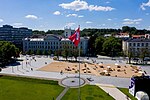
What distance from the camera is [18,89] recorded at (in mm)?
45625

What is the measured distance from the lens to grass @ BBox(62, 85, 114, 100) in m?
40.2

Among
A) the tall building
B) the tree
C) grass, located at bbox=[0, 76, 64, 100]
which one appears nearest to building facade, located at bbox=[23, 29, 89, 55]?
the tree

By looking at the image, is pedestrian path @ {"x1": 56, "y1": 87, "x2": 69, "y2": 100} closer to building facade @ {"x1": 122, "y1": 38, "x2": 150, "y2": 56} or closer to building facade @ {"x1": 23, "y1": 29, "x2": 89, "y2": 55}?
building facade @ {"x1": 122, "y1": 38, "x2": 150, "y2": 56}

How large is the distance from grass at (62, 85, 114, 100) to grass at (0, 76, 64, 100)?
2.70m

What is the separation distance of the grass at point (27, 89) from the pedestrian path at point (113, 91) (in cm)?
1052

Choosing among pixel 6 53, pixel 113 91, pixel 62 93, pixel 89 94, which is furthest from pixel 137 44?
pixel 62 93

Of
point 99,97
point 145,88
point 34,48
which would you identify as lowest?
point 99,97

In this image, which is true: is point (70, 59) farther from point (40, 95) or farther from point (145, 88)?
point (145, 88)

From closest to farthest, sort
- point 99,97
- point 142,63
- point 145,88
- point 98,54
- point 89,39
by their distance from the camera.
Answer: point 145,88
point 99,97
point 142,63
point 98,54
point 89,39

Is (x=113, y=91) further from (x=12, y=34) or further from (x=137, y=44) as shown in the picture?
(x=12, y=34)

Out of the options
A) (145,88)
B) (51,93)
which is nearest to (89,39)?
(51,93)

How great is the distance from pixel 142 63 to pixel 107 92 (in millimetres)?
42884

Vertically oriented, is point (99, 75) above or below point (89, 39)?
below

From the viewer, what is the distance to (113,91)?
4525cm
